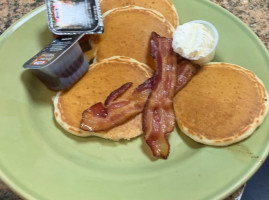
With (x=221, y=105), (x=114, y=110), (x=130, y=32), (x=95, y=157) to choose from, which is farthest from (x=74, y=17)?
(x=221, y=105)

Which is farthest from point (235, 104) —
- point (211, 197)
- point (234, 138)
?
point (211, 197)

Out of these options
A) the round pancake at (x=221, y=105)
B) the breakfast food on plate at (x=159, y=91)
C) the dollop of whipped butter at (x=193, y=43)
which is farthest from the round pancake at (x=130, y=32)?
the round pancake at (x=221, y=105)

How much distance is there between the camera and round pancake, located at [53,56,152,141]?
125 centimetres

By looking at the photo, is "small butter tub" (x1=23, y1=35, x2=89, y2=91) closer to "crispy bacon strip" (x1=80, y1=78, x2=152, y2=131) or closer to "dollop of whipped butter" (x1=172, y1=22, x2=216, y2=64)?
"crispy bacon strip" (x1=80, y1=78, x2=152, y2=131)

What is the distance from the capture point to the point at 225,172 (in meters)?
1.12

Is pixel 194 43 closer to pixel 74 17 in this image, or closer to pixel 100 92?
Result: pixel 100 92

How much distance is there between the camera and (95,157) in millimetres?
1225

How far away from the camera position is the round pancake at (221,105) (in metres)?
1.20

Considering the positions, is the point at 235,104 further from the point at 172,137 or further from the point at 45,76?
the point at 45,76

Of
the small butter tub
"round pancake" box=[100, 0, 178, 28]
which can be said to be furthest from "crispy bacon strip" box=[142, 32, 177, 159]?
the small butter tub

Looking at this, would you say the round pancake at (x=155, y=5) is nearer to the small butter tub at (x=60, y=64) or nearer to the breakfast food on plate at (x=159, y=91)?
the breakfast food on plate at (x=159, y=91)

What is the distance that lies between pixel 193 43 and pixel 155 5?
1.10 ft

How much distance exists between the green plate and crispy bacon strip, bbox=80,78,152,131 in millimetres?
78

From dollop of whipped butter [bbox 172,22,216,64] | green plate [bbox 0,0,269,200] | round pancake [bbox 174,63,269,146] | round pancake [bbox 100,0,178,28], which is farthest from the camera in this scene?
round pancake [bbox 100,0,178,28]
